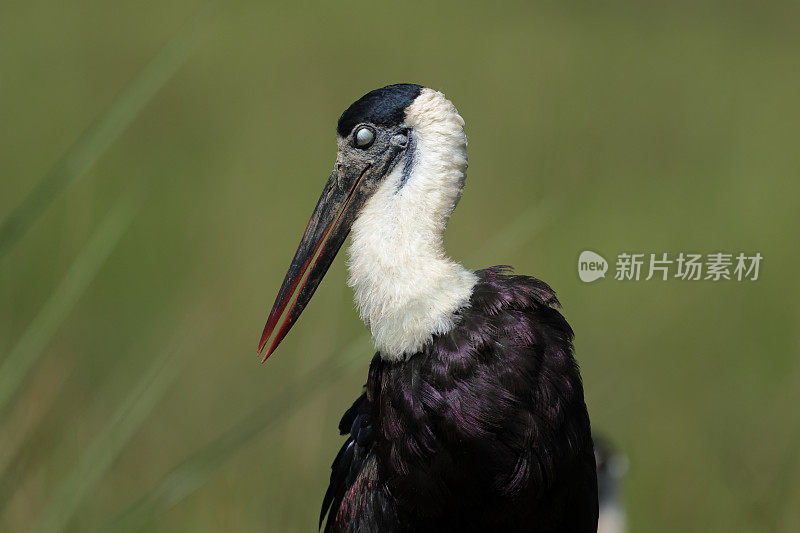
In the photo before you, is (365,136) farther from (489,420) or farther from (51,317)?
(51,317)

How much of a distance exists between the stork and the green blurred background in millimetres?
226

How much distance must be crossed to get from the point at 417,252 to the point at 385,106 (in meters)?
0.42

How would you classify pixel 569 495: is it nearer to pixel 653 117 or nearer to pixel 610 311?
pixel 610 311

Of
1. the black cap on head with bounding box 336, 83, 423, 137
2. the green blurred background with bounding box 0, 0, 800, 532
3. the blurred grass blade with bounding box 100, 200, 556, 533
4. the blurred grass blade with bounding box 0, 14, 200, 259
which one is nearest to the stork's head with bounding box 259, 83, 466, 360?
the black cap on head with bounding box 336, 83, 423, 137

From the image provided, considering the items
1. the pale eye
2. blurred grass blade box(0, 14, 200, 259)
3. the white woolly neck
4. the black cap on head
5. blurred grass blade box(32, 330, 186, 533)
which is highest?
the black cap on head

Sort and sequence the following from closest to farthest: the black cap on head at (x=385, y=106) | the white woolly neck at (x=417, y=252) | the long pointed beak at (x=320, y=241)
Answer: the white woolly neck at (x=417, y=252) < the black cap on head at (x=385, y=106) < the long pointed beak at (x=320, y=241)

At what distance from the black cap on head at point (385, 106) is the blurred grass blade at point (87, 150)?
2.22ft

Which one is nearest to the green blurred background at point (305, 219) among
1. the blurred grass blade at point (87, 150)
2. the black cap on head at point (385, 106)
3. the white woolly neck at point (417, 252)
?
the blurred grass blade at point (87, 150)

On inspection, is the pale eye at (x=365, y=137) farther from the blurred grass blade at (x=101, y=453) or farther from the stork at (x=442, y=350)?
the blurred grass blade at (x=101, y=453)

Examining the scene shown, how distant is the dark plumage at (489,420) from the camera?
8.55 feet

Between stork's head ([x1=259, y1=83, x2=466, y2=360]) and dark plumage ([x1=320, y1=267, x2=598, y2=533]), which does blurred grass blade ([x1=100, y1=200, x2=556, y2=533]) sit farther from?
stork's head ([x1=259, y1=83, x2=466, y2=360])

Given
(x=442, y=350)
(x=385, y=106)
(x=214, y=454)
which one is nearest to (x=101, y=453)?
(x=214, y=454)

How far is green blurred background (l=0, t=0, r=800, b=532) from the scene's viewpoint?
12.6ft

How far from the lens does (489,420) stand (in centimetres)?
260
